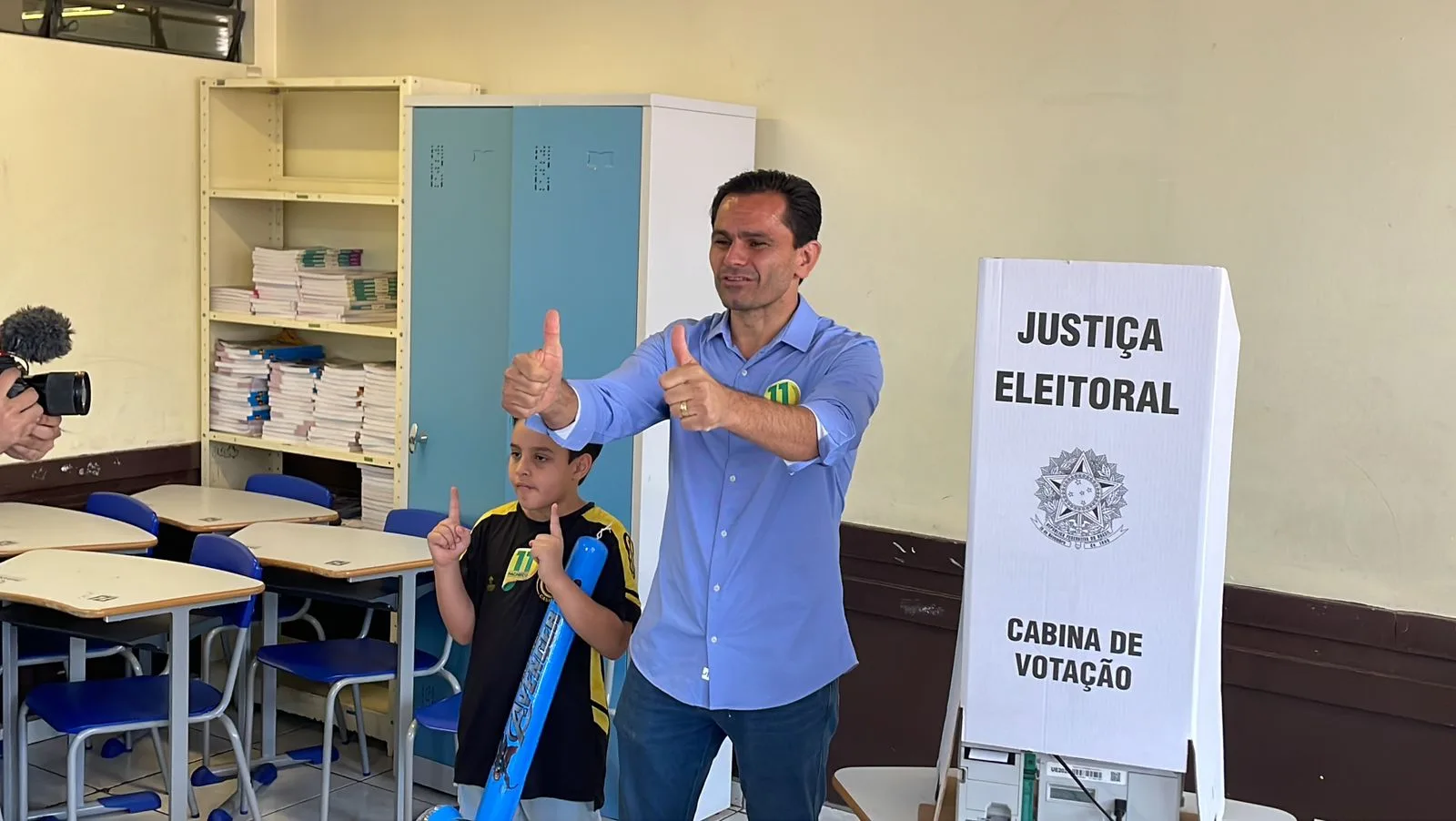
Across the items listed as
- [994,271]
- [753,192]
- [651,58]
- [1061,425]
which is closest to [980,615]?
[1061,425]

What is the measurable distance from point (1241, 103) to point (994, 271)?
6.38 feet

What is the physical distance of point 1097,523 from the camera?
1.90m

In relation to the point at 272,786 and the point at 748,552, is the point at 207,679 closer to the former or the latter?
the point at 272,786

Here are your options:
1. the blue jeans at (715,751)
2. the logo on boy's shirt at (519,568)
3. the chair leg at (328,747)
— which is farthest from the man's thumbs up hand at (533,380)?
the chair leg at (328,747)

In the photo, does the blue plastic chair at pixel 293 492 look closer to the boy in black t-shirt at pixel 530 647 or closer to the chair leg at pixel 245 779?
the chair leg at pixel 245 779

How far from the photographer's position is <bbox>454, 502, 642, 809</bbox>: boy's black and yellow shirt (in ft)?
11.2

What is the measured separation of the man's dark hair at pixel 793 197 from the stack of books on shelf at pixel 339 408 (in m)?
2.56

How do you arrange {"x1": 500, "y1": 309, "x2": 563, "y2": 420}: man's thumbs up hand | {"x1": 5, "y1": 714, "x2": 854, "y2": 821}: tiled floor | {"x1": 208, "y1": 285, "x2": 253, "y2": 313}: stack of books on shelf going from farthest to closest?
{"x1": 208, "y1": 285, "x2": 253, "y2": 313}: stack of books on shelf → {"x1": 5, "y1": 714, "x2": 854, "y2": 821}: tiled floor → {"x1": 500, "y1": 309, "x2": 563, "y2": 420}: man's thumbs up hand

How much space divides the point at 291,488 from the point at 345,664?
3.40ft

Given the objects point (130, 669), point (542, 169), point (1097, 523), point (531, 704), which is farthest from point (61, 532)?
point (1097, 523)

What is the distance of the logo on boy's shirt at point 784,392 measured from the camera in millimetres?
2510

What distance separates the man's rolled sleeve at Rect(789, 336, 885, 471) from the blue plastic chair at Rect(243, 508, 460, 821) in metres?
2.11

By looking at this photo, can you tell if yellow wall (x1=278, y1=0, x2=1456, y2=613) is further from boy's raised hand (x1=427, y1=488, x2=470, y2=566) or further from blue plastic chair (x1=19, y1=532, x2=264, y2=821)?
blue plastic chair (x1=19, y1=532, x2=264, y2=821)

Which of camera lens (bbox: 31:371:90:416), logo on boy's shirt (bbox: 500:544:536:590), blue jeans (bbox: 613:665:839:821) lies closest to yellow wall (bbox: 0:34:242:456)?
camera lens (bbox: 31:371:90:416)
